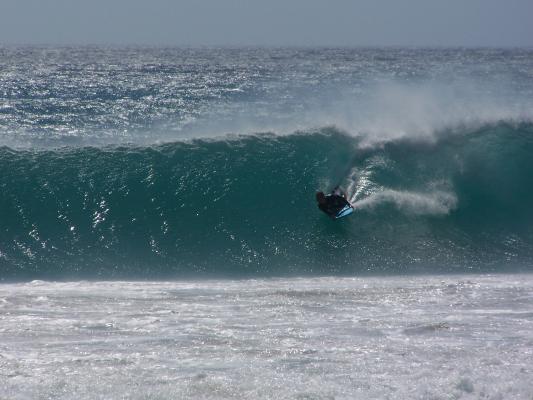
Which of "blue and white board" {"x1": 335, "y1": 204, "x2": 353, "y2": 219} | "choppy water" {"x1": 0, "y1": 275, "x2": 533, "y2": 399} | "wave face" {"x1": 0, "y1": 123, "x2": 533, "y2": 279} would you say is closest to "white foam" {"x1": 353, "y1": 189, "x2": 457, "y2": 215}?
"wave face" {"x1": 0, "y1": 123, "x2": 533, "y2": 279}

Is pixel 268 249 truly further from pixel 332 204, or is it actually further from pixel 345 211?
pixel 345 211

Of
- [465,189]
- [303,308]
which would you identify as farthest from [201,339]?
[465,189]

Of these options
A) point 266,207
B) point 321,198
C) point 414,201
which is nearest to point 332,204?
point 321,198

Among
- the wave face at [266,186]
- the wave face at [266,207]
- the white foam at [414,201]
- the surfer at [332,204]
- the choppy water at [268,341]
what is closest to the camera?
the choppy water at [268,341]

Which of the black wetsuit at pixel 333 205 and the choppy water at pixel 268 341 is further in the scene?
the black wetsuit at pixel 333 205

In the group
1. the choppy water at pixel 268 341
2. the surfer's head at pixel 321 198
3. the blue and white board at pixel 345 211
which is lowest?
the choppy water at pixel 268 341

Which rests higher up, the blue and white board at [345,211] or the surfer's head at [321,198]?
the surfer's head at [321,198]

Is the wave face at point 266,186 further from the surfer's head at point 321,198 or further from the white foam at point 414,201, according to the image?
the surfer's head at point 321,198

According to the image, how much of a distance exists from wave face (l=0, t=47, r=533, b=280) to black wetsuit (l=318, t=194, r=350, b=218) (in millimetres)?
279

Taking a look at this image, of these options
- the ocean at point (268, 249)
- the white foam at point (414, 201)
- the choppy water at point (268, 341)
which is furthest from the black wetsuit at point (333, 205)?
the choppy water at point (268, 341)

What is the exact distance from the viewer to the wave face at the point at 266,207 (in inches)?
489

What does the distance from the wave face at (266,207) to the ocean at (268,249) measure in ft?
0.18

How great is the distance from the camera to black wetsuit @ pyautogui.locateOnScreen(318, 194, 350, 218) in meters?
14.3

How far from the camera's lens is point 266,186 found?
53.6 ft
